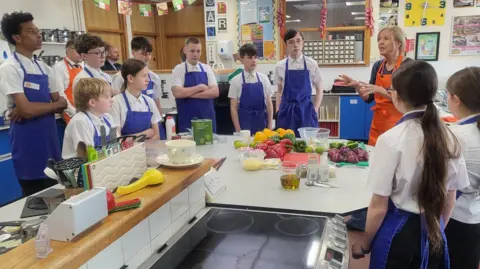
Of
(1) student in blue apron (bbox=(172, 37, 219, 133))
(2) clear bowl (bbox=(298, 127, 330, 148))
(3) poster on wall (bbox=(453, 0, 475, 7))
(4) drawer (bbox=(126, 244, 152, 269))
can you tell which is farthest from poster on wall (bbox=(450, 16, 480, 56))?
(4) drawer (bbox=(126, 244, 152, 269))

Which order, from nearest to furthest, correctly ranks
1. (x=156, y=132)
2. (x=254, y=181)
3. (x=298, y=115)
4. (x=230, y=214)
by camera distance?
(x=230, y=214) → (x=254, y=181) → (x=156, y=132) → (x=298, y=115)

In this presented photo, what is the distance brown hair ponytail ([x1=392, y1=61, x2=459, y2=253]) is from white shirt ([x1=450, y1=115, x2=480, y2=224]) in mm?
337

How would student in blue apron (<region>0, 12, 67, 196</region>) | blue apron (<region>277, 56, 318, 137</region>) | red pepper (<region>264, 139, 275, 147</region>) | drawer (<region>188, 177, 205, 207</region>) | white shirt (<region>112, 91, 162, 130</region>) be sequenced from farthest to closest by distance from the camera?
blue apron (<region>277, 56, 318, 137</region>) < student in blue apron (<region>0, 12, 67, 196</region>) < white shirt (<region>112, 91, 162, 130</region>) < red pepper (<region>264, 139, 275, 147</region>) < drawer (<region>188, 177, 205, 207</region>)

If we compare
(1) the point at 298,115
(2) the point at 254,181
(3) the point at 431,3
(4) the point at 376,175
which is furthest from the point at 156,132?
(3) the point at 431,3

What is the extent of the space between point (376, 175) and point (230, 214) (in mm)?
593

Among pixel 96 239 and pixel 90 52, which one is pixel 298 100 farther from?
pixel 96 239

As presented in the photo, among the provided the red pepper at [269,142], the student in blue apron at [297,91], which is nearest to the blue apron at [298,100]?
the student in blue apron at [297,91]

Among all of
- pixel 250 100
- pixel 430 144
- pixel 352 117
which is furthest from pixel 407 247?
pixel 352 117

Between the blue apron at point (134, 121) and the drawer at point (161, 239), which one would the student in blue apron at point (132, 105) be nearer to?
the blue apron at point (134, 121)

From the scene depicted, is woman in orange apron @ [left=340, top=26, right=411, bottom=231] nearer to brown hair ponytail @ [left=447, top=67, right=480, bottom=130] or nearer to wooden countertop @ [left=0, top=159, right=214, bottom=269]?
brown hair ponytail @ [left=447, top=67, right=480, bottom=130]

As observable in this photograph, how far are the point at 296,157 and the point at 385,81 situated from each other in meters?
1.19

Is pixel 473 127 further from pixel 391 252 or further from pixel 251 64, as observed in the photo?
pixel 251 64

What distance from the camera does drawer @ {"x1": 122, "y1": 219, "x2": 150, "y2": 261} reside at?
1.07 m

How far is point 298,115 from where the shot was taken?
3486 millimetres
